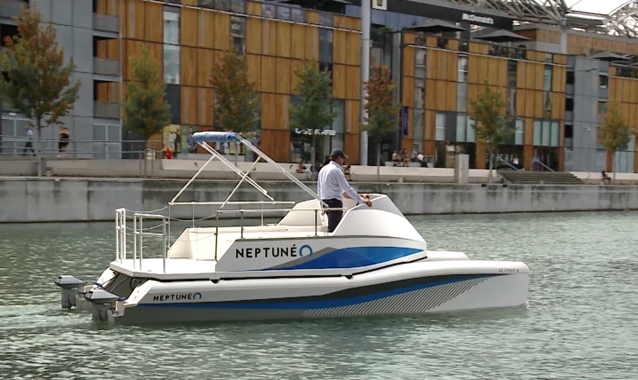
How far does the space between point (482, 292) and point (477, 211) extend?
40926mm

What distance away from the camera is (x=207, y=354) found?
1478 centimetres

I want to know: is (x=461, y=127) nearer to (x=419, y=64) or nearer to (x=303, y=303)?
(x=419, y=64)

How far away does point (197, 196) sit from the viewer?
47.0m

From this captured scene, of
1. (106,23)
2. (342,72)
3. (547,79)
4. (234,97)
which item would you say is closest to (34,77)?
(234,97)

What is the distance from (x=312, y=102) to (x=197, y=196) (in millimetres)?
17982

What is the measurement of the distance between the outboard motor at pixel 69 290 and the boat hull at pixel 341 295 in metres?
1.86

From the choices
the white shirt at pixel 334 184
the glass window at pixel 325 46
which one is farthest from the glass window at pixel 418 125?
the white shirt at pixel 334 184

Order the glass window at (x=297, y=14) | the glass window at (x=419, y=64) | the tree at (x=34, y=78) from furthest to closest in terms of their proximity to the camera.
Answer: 1. the glass window at (x=419, y=64)
2. the glass window at (x=297, y=14)
3. the tree at (x=34, y=78)

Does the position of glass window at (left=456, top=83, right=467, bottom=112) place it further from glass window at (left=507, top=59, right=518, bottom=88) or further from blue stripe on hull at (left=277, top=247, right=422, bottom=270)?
blue stripe on hull at (left=277, top=247, right=422, bottom=270)

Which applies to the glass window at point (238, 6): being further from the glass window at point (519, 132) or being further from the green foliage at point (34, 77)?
the glass window at point (519, 132)

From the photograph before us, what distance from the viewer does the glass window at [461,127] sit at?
285 feet

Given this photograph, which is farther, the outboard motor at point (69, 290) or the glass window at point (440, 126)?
the glass window at point (440, 126)

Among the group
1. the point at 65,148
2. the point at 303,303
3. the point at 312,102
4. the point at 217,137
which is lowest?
the point at 303,303

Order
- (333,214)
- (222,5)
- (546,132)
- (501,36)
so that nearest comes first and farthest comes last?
(333,214) < (222,5) < (501,36) < (546,132)
